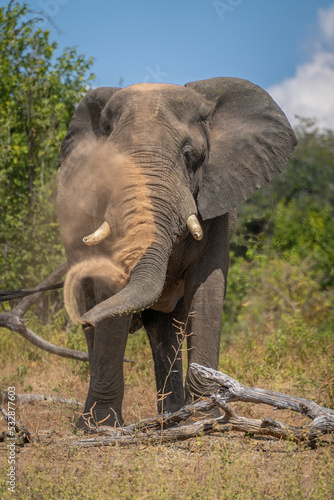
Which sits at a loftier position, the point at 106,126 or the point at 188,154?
the point at 106,126

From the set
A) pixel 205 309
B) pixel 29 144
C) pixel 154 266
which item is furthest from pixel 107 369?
pixel 29 144

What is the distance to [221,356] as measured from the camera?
770 centimetres

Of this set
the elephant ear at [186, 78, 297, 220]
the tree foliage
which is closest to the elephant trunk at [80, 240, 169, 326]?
the elephant ear at [186, 78, 297, 220]

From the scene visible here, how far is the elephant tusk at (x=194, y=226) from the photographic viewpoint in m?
4.67

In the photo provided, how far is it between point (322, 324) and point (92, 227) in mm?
5050

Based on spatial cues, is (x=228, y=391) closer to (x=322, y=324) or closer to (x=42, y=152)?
(x=322, y=324)

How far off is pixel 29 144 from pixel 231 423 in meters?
6.70

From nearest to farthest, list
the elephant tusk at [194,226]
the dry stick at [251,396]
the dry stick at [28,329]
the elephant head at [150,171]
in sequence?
the dry stick at [251,396] → the elephant head at [150,171] → the elephant tusk at [194,226] → the dry stick at [28,329]

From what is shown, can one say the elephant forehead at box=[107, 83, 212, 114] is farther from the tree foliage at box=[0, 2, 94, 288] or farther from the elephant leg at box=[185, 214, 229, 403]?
the tree foliage at box=[0, 2, 94, 288]

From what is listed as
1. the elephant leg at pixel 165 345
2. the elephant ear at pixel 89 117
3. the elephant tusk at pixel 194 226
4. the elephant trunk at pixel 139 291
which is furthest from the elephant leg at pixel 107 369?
the elephant ear at pixel 89 117

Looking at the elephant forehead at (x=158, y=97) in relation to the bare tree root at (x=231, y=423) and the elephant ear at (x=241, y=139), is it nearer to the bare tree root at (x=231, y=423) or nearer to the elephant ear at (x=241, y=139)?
the elephant ear at (x=241, y=139)

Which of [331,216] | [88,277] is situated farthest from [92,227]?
[331,216]

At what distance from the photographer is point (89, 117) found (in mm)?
5773

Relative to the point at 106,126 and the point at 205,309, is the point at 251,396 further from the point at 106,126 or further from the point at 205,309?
the point at 106,126
